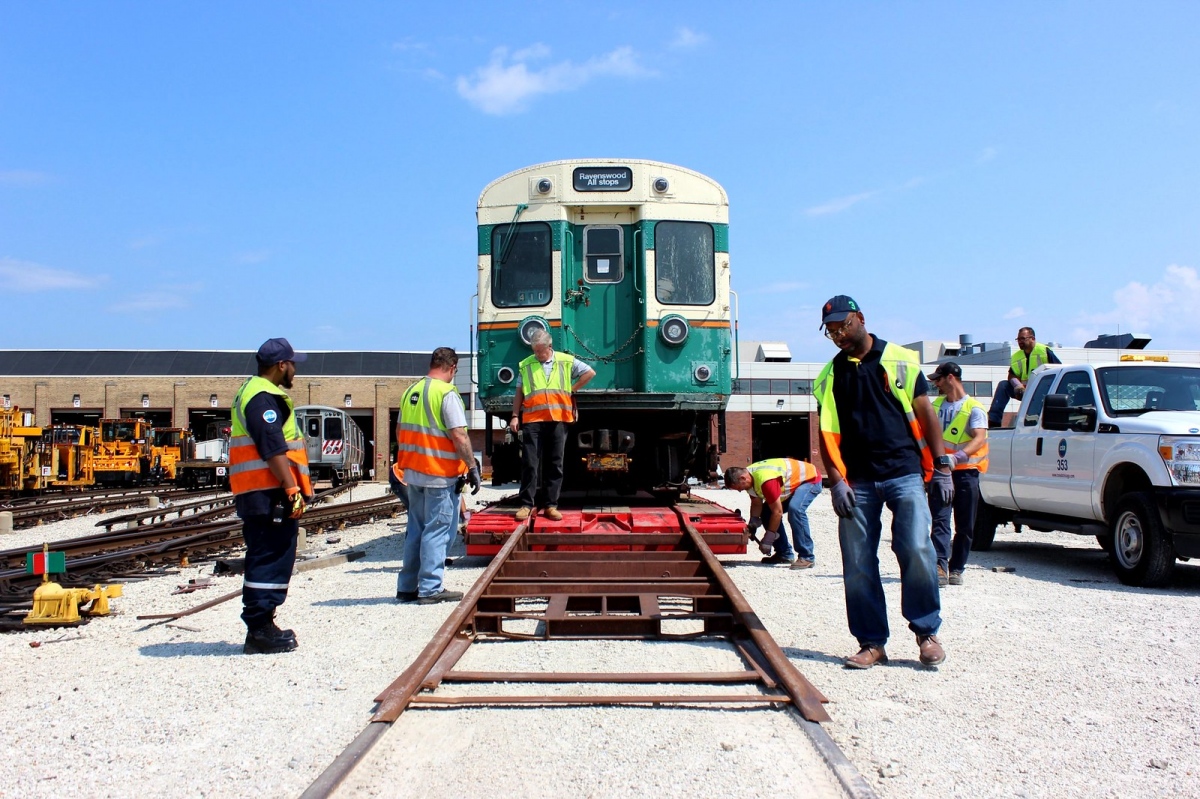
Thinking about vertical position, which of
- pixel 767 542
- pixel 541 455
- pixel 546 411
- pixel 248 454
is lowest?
pixel 767 542

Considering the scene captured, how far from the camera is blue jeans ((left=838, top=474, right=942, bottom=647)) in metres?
5.04

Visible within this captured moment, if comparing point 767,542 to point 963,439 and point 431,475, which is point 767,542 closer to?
point 963,439

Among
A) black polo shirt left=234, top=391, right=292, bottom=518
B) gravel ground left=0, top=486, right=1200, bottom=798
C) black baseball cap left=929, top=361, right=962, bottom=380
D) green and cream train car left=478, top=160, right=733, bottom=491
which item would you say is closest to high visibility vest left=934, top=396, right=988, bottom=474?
black baseball cap left=929, top=361, right=962, bottom=380

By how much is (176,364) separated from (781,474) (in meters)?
53.2

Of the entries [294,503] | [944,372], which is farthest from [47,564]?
[944,372]

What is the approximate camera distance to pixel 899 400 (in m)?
5.09

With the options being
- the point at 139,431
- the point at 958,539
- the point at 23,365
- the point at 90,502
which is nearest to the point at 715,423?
the point at 958,539

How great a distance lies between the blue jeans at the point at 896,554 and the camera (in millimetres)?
5043

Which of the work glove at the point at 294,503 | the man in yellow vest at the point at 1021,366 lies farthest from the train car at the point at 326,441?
the work glove at the point at 294,503

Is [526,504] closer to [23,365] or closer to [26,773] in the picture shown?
[26,773]

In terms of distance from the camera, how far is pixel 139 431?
34.3 m

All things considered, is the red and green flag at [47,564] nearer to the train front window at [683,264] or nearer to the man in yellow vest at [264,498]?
the man in yellow vest at [264,498]

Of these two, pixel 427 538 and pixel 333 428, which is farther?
pixel 333 428

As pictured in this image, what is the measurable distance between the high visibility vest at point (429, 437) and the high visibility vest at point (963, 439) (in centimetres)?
444
